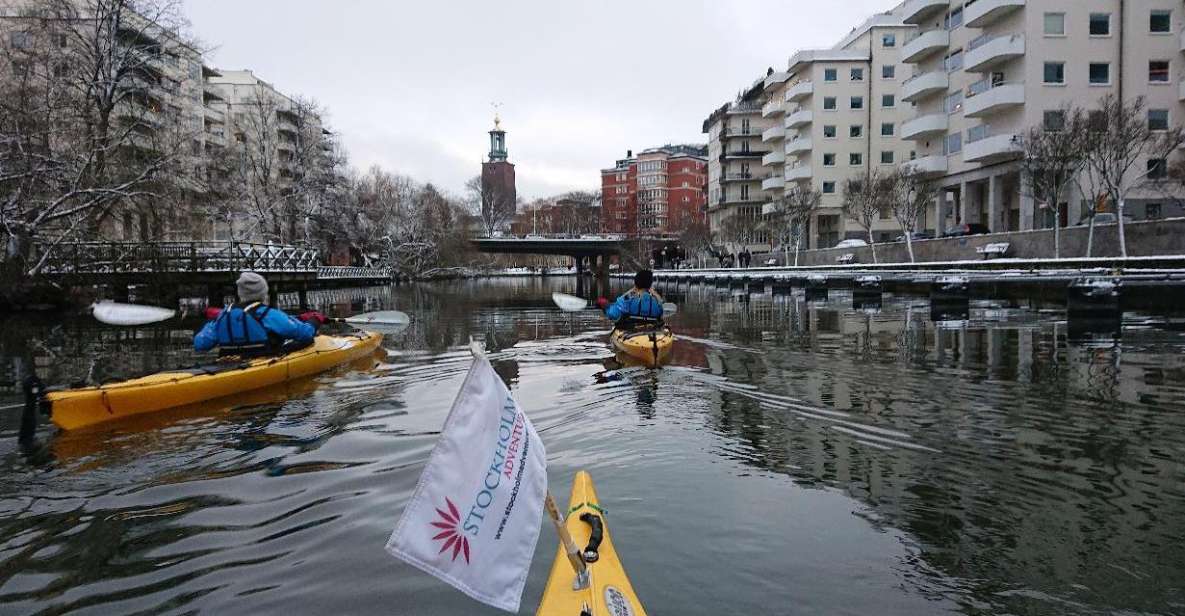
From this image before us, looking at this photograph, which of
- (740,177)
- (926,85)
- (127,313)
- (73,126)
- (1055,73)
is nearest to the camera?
(127,313)

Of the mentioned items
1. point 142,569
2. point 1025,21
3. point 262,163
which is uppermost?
point 1025,21

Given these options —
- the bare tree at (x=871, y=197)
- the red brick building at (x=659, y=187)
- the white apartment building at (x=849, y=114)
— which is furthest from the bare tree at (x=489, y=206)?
the bare tree at (x=871, y=197)

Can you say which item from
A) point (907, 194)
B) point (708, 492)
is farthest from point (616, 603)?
point (907, 194)

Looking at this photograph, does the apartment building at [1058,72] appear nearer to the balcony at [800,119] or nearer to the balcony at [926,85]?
the balcony at [926,85]

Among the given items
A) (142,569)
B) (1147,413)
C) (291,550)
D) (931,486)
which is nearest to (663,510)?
(931,486)

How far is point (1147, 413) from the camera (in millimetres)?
7664

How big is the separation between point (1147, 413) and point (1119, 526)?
385 centimetres

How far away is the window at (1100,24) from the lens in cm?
3922

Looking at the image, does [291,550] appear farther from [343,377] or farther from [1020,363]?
[1020,363]

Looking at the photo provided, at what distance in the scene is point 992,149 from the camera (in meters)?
40.2

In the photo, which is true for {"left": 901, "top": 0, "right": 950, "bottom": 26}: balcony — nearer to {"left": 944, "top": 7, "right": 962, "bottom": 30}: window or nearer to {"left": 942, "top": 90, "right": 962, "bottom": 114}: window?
{"left": 944, "top": 7, "right": 962, "bottom": 30}: window

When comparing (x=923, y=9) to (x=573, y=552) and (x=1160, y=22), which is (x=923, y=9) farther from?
(x=573, y=552)

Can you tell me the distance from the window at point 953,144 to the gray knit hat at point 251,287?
46.6m

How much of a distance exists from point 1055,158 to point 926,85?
23.3 metres
